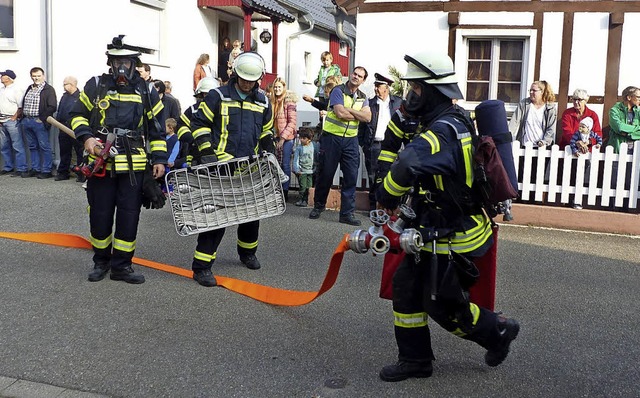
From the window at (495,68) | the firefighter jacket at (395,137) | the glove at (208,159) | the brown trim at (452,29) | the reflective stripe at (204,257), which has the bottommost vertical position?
the reflective stripe at (204,257)

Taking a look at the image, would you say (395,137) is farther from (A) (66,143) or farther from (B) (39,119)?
(B) (39,119)

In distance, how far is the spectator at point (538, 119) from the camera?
34.8ft

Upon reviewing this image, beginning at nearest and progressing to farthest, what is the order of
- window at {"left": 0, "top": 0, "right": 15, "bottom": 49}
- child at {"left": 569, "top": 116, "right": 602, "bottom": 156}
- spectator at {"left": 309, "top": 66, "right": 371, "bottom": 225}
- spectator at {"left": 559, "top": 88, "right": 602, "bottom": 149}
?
spectator at {"left": 309, "top": 66, "right": 371, "bottom": 225}
child at {"left": 569, "top": 116, "right": 602, "bottom": 156}
spectator at {"left": 559, "top": 88, "right": 602, "bottom": 149}
window at {"left": 0, "top": 0, "right": 15, "bottom": 49}

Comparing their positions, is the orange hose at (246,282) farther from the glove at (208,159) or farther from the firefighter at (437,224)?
the glove at (208,159)

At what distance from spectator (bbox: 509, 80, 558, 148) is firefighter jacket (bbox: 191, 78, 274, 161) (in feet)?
18.0

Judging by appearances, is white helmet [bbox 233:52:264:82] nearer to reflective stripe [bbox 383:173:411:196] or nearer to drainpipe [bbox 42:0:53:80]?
reflective stripe [bbox 383:173:411:196]

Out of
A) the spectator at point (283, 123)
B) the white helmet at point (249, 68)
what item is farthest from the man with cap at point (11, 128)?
the white helmet at point (249, 68)

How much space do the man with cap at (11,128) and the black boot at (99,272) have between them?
7.19m

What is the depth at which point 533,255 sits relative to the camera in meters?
7.92

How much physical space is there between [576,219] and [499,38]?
15.1ft

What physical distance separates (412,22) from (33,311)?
917 cm

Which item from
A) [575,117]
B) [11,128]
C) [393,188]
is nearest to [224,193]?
[393,188]

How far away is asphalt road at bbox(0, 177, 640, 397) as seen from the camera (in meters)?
4.34

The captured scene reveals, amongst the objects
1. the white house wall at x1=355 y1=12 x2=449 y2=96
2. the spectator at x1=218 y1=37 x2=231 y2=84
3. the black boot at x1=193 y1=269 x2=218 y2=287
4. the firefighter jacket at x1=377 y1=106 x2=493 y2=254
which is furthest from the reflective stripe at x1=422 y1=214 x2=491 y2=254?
the spectator at x1=218 y1=37 x2=231 y2=84
